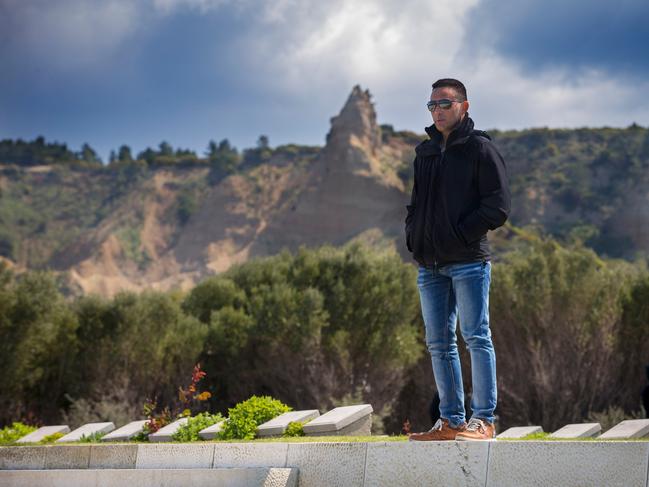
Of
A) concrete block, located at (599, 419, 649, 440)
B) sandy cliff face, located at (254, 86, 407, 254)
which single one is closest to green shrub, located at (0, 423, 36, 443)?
concrete block, located at (599, 419, 649, 440)

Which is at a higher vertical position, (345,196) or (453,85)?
(345,196)

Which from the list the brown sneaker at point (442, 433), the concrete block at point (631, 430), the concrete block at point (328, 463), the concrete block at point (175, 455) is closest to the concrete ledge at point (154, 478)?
the concrete block at point (328, 463)

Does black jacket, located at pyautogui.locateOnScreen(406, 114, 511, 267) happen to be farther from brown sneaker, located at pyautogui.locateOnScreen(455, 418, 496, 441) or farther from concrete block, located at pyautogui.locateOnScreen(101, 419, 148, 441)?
concrete block, located at pyautogui.locateOnScreen(101, 419, 148, 441)

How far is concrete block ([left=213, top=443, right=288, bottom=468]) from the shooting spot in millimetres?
6781

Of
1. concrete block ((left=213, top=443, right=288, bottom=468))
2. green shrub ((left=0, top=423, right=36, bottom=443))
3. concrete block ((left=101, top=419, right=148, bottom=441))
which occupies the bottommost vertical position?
green shrub ((left=0, top=423, right=36, bottom=443))

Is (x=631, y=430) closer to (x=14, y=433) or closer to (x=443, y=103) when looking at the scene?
(x=443, y=103)

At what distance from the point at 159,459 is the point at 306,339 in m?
20.0

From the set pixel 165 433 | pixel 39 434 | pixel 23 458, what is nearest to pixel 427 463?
pixel 23 458

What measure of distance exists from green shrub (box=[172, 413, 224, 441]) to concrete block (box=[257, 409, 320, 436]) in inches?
34.2

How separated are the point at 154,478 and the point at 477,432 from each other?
2.83 metres

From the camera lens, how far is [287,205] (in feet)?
333

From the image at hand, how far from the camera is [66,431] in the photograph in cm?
1404

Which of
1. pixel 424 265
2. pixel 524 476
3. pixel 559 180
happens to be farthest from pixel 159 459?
pixel 559 180

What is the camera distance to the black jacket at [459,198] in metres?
6.11
